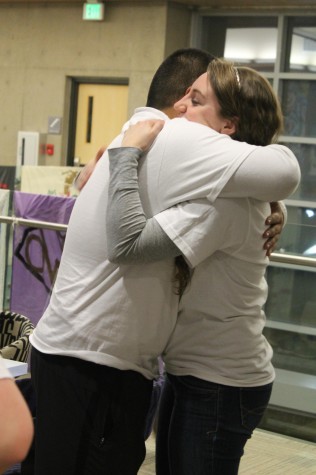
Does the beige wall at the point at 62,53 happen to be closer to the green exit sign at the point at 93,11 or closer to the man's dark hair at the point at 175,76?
the green exit sign at the point at 93,11

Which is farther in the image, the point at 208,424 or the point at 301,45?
the point at 301,45

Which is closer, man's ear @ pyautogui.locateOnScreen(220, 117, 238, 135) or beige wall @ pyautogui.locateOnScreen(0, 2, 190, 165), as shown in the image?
man's ear @ pyautogui.locateOnScreen(220, 117, 238, 135)

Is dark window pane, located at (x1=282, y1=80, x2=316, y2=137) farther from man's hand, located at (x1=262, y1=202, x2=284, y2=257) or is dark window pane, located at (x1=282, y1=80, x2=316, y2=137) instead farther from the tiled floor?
Answer: man's hand, located at (x1=262, y1=202, x2=284, y2=257)

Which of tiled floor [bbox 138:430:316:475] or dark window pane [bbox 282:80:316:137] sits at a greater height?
dark window pane [bbox 282:80:316:137]

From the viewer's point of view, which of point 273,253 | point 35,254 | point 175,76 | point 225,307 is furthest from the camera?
point 35,254

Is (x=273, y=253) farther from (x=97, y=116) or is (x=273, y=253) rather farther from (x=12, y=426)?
(x=97, y=116)

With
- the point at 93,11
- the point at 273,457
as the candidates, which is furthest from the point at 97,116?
the point at 273,457

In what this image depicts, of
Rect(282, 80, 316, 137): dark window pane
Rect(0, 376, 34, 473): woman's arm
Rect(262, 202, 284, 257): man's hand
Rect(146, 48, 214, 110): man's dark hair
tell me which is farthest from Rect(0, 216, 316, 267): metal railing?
Rect(282, 80, 316, 137): dark window pane

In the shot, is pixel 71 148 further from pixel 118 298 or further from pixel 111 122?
pixel 118 298

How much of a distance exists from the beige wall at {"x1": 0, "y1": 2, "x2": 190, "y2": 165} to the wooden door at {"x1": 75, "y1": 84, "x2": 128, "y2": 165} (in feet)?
0.74

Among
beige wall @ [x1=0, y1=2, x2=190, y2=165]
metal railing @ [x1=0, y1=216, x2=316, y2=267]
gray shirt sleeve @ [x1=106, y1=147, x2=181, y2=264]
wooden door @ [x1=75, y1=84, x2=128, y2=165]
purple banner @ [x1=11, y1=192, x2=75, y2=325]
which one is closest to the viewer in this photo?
gray shirt sleeve @ [x1=106, y1=147, x2=181, y2=264]

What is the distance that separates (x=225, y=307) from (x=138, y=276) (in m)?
0.20

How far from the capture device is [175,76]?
8.24 ft

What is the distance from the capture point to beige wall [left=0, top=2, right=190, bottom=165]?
10.5 m
